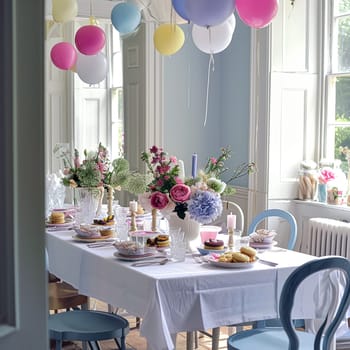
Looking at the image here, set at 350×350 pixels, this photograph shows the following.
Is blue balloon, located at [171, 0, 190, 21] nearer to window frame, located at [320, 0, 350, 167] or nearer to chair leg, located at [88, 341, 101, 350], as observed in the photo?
window frame, located at [320, 0, 350, 167]

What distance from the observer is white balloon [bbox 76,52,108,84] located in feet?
15.8

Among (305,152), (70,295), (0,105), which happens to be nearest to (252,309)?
(70,295)

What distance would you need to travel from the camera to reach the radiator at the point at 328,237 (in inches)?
171

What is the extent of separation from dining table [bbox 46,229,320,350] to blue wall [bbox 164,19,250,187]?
8.63ft

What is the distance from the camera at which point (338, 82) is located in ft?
16.3

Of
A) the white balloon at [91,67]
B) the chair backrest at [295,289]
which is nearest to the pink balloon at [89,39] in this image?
the white balloon at [91,67]

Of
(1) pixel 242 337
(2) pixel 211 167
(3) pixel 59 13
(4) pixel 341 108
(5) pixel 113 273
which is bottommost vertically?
(1) pixel 242 337

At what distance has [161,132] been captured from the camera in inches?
223

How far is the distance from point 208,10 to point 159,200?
96 centimetres

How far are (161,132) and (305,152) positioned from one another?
1276mm

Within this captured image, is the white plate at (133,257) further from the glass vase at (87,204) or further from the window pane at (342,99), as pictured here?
the window pane at (342,99)

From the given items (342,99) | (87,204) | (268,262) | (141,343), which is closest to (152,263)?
(268,262)

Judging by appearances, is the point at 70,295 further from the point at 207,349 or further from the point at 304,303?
the point at 304,303

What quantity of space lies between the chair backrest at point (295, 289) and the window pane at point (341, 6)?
2.89 m
